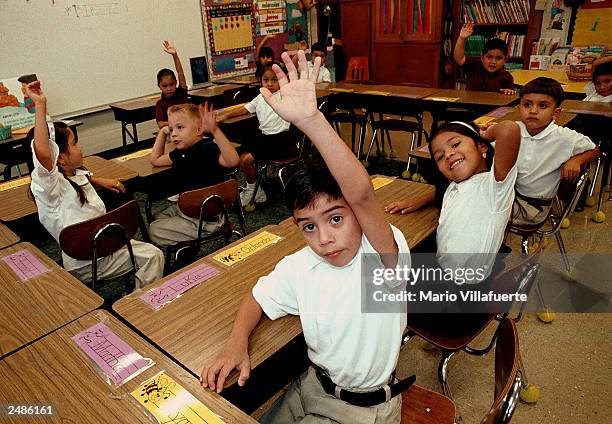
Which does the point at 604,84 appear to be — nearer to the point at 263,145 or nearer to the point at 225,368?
the point at 263,145

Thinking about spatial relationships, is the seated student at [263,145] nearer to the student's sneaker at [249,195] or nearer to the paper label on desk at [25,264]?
the student's sneaker at [249,195]

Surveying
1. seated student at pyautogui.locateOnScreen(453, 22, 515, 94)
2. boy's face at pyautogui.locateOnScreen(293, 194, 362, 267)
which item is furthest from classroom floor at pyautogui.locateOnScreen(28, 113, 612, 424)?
seated student at pyautogui.locateOnScreen(453, 22, 515, 94)

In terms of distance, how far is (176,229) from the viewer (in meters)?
2.26

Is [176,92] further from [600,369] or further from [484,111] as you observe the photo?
[600,369]

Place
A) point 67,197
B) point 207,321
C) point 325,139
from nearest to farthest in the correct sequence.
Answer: point 325,139
point 207,321
point 67,197

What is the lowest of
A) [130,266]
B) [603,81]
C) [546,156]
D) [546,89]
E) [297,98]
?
[130,266]

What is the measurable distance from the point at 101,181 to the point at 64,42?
10.3ft

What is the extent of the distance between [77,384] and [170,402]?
23 centimetres

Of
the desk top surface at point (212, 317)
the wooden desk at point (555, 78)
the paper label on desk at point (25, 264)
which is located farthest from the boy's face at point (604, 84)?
the paper label on desk at point (25, 264)

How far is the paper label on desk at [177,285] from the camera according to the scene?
1275 millimetres

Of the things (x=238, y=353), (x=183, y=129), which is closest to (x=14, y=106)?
(x=183, y=129)

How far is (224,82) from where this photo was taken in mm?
5836

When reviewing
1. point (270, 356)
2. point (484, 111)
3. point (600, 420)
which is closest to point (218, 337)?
point (270, 356)

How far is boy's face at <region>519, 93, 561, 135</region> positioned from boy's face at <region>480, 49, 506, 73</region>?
2047mm
